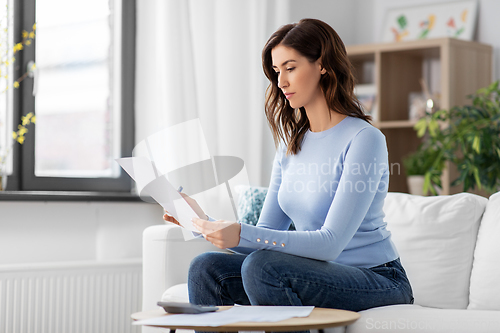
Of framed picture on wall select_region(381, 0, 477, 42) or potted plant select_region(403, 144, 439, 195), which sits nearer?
potted plant select_region(403, 144, 439, 195)

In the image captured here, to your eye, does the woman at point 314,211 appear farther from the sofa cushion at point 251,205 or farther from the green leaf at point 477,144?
the green leaf at point 477,144

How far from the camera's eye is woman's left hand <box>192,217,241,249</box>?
48.4 inches

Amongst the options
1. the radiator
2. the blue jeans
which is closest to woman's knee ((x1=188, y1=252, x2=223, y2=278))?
the blue jeans

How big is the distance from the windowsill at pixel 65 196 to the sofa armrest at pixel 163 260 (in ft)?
1.57

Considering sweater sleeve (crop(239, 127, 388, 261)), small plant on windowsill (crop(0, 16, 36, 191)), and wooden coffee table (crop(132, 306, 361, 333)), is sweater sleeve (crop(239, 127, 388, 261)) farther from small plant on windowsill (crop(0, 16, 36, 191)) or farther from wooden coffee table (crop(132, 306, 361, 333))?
small plant on windowsill (crop(0, 16, 36, 191))

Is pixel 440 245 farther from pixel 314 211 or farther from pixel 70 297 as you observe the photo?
pixel 70 297

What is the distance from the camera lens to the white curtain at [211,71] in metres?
2.70

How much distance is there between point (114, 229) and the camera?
259cm

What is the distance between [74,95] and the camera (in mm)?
2738

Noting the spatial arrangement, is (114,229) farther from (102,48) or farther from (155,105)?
(102,48)

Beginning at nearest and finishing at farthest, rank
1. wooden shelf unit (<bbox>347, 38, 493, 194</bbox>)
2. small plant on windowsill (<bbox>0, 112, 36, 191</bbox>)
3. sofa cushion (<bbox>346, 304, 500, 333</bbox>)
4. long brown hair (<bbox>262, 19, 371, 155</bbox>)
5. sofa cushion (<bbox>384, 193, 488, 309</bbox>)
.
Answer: sofa cushion (<bbox>346, 304, 500, 333</bbox>)
long brown hair (<bbox>262, 19, 371, 155</bbox>)
sofa cushion (<bbox>384, 193, 488, 309</bbox>)
small plant on windowsill (<bbox>0, 112, 36, 191</bbox>)
wooden shelf unit (<bbox>347, 38, 493, 194</bbox>)

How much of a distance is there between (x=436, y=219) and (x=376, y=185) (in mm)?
576

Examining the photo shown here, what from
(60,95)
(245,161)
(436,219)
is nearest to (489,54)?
(245,161)

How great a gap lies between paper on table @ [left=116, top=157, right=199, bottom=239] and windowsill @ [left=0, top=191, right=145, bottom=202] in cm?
115
